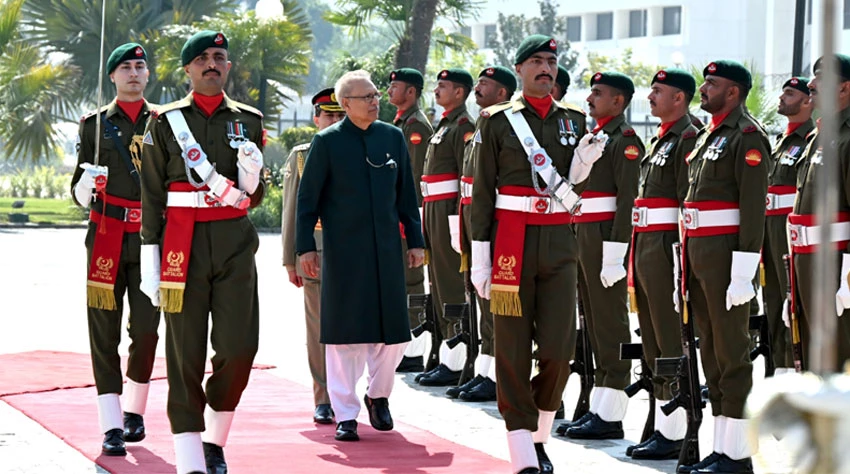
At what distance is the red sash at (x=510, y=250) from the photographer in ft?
23.0

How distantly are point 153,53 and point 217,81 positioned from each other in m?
27.7

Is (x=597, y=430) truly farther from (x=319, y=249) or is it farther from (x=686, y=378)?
(x=319, y=249)

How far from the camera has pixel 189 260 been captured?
672cm

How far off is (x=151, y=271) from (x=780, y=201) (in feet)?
14.7

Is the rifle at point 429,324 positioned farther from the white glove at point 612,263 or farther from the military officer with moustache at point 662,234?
the military officer with moustache at point 662,234

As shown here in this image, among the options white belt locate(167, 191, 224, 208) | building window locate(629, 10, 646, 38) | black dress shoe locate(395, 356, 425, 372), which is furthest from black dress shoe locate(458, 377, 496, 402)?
building window locate(629, 10, 646, 38)

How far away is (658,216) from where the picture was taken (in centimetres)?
780

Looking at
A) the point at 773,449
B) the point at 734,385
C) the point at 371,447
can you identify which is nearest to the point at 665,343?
the point at 734,385

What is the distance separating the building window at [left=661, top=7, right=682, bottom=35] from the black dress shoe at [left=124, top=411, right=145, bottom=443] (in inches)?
2569

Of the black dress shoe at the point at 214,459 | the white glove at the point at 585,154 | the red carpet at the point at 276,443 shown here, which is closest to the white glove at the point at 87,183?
the red carpet at the point at 276,443

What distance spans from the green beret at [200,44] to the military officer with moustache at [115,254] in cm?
81

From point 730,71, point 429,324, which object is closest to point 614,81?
point 730,71

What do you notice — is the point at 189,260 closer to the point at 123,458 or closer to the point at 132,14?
the point at 123,458

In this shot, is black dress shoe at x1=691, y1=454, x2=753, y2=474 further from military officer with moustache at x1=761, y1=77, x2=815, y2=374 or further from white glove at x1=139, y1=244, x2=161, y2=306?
white glove at x1=139, y1=244, x2=161, y2=306
